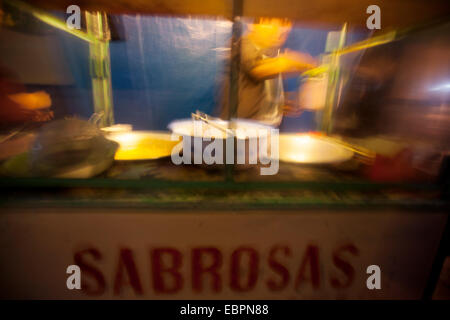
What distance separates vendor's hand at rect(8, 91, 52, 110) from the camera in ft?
4.61

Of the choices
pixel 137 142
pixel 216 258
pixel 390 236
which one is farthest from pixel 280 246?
pixel 137 142

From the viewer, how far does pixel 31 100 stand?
1513 mm

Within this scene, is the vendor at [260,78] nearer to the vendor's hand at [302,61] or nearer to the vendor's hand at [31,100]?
the vendor's hand at [302,61]

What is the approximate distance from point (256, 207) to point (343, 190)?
48 centimetres

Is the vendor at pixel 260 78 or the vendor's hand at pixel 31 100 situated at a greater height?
the vendor at pixel 260 78

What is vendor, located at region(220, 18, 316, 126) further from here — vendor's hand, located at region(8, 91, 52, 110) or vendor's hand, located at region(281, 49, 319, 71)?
vendor's hand, located at region(8, 91, 52, 110)

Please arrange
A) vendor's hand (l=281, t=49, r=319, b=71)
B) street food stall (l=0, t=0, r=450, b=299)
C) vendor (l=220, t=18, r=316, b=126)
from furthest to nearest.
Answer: vendor (l=220, t=18, r=316, b=126) → vendor's hand (l=281, t=49, r=319, b=71) → street food stall (l=0, t=0, r=450, b=299)

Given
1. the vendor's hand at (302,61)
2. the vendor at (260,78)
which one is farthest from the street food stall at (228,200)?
the vendor at (260,78)

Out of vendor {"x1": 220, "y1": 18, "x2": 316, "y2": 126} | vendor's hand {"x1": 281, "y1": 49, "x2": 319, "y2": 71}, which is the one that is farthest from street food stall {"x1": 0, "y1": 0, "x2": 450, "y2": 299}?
vendor {"x1": 220, "y1": 18, "x2": 316, "y2": 126}

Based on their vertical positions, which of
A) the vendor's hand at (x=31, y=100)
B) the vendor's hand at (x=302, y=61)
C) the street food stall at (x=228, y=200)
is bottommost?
the street food stall at (x=228, y=200)

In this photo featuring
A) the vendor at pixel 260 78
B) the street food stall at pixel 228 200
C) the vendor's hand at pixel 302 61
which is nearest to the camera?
the street food stall at pixel 228 200

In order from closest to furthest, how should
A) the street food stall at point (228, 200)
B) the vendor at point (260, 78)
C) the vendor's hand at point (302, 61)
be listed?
the street food stall at point (228, 200) < the vendor's hand at point (302, 61) < the vendor at point (260, 78)

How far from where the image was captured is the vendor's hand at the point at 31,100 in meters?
1.41

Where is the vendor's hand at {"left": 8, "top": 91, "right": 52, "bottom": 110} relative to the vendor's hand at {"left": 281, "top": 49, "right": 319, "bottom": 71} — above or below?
below
